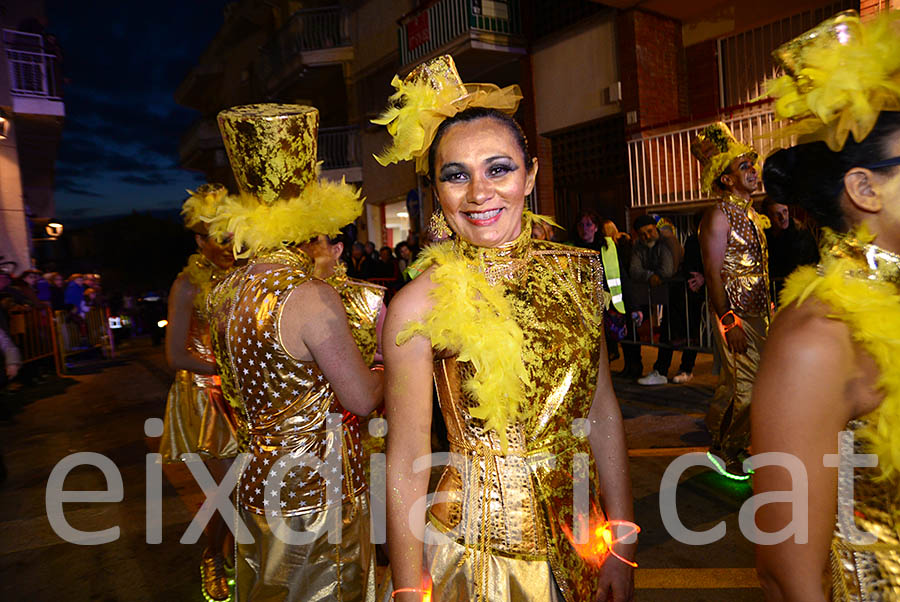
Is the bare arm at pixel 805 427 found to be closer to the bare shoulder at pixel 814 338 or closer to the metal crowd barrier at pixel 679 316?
the bare shoulder at pixel 814 338

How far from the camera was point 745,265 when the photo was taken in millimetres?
4230

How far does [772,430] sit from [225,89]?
33.3 meters

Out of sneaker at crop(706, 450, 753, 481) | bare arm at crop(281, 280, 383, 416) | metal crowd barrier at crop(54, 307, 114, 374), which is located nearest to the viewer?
bare arm at crop(281, 280, 383, 416)

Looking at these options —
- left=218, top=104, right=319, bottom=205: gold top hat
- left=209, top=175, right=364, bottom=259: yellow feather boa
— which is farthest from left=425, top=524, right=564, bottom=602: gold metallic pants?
left=218, top=104, right=319, bottom=205: gold top hat

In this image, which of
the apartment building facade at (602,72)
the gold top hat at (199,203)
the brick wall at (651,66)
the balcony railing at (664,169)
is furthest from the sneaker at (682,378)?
the gold top hat at (199,203)

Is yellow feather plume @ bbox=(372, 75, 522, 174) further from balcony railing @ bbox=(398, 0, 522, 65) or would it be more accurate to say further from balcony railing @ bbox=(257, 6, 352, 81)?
balcony railing @ bbox=(257, 6, 352, 81)

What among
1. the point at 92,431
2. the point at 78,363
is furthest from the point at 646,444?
the point at 78,363

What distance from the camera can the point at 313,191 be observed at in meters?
2.37

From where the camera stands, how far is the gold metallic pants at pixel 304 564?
2.08 metres

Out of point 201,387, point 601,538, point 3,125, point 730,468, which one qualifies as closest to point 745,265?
point 730,468

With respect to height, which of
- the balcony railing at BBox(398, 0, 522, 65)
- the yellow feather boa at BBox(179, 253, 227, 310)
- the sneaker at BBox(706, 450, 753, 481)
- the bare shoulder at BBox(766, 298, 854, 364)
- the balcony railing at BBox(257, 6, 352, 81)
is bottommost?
the sneaker at BBox(706, 450, 753, 481)

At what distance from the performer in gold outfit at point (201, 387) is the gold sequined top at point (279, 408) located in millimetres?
1251

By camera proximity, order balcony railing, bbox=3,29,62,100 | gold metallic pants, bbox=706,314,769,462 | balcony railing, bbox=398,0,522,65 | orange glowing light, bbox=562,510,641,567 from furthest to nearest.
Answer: balcony railing, bbox=3,29,62,100, balcony railing, bbox=398,0,522,65, gold metallic pants, bbox=706,314,769,462, orange glowing light, bbox=562,510,641,567

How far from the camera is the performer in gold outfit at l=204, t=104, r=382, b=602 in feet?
6.68
